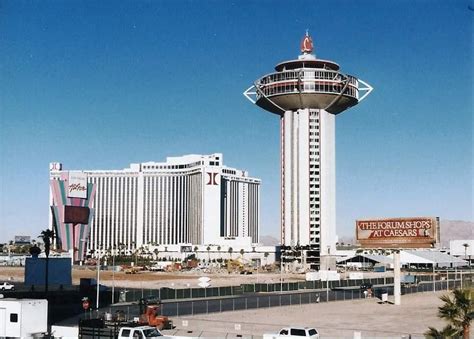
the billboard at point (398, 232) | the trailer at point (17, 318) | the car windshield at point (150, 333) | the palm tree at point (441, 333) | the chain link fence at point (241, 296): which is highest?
the billboard at point (398, 232)

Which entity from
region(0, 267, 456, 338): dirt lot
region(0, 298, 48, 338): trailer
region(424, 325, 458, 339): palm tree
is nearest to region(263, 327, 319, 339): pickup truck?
region(0, 267, 456, 338): dirt lot

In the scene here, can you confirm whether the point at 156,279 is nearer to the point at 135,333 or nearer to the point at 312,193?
the point at 312,193

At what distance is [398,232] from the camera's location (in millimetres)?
79562

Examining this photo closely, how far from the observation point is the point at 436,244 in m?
77.6

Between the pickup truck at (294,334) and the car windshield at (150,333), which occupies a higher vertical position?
the car windshield at (150,333)

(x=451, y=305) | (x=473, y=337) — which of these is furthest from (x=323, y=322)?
(x=451, y=305)

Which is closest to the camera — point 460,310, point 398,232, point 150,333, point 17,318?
point 460,310

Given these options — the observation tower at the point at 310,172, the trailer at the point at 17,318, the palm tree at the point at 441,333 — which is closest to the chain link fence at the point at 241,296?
the trailer at the point at 17,318

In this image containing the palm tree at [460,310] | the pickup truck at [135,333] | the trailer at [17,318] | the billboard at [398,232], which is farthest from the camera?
the billboard at [398,232]

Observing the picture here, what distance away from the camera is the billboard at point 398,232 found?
255 feet

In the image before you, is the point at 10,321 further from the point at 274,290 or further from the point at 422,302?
the point at 274,290

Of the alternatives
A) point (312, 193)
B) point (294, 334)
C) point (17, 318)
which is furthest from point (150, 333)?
point (312, 193)

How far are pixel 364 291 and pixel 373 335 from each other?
4437 centimetres

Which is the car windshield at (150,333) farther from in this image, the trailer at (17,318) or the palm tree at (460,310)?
the palm tree at (460,310)
